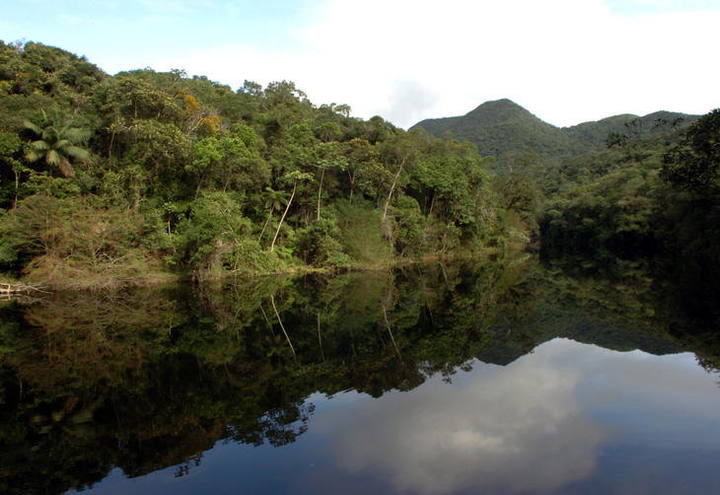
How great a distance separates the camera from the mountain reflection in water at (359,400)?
6.23 m

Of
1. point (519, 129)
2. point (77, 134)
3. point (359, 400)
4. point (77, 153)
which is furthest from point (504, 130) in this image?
point (359, 400)

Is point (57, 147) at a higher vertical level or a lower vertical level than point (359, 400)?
higher

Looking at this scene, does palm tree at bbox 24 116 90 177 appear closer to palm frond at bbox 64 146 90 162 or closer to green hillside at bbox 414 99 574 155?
palm frond at bbox 64 146 90 162

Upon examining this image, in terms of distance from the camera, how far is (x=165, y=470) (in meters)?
6.41

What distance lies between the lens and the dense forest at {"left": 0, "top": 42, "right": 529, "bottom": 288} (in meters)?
23.8

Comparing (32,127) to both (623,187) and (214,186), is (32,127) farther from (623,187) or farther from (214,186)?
(623,187)

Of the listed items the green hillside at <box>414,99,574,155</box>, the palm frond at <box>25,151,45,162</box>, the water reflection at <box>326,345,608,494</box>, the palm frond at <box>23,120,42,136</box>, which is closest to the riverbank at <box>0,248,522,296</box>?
the palm frond at <box>25,151,45,162</box>

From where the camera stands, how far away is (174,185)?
29125 mm

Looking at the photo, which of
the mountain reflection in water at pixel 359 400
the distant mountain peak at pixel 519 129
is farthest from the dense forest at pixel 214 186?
the distant mountain peak at pixel 519 129

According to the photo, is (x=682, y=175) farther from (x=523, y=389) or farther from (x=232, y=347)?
(x=232, y=347)

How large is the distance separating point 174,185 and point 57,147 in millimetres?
6532

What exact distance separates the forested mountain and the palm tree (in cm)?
9430

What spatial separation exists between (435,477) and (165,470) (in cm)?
384

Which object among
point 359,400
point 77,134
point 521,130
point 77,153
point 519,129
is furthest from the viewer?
point 519,129
